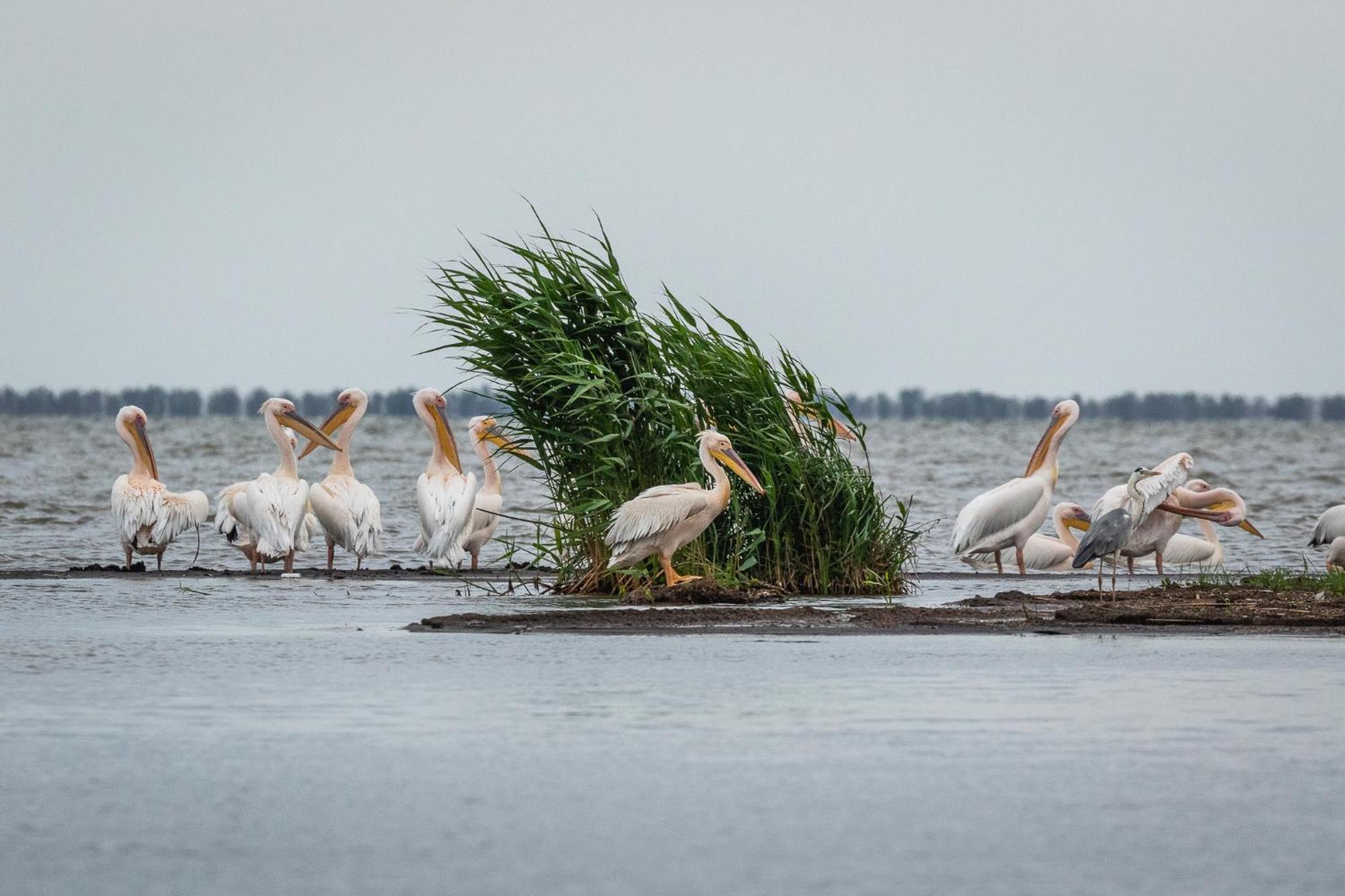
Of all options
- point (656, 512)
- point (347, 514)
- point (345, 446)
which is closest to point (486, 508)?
point (347, 514)

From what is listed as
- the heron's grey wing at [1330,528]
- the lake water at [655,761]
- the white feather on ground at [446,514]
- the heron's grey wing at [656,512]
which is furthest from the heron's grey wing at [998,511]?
the lake water at [655,761]

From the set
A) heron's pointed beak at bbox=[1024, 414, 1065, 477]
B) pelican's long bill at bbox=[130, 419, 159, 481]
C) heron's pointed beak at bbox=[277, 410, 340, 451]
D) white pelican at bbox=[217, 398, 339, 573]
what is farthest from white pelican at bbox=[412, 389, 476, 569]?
heron's pointed beak at bbox=[1024, 414, 1065, 477]

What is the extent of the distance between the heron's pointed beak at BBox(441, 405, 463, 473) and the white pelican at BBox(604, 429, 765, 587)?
484 cm

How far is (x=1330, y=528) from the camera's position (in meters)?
17.5

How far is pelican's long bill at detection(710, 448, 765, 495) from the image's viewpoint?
12.3 m

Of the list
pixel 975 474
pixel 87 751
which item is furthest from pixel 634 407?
pixel 975 474

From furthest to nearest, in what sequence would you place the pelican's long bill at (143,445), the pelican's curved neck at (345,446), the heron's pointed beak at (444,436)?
the pelican's long bill at (143,445) < the heron's pointed beak at (444,436) < the pelican's curved neck at (345,446)

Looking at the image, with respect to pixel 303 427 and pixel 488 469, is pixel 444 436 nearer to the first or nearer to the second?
pixel 488 469

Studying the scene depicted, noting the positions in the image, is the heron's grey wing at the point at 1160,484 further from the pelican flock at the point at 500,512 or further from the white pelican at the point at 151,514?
the white pelican at the point at 151,514

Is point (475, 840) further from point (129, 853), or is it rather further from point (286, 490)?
point (286, 490)

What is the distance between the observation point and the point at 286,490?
15164mm

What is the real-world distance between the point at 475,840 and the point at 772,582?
28.1 ft

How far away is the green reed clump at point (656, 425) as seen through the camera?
43.2 feet

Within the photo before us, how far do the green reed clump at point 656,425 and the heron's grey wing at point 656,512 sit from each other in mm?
1031
